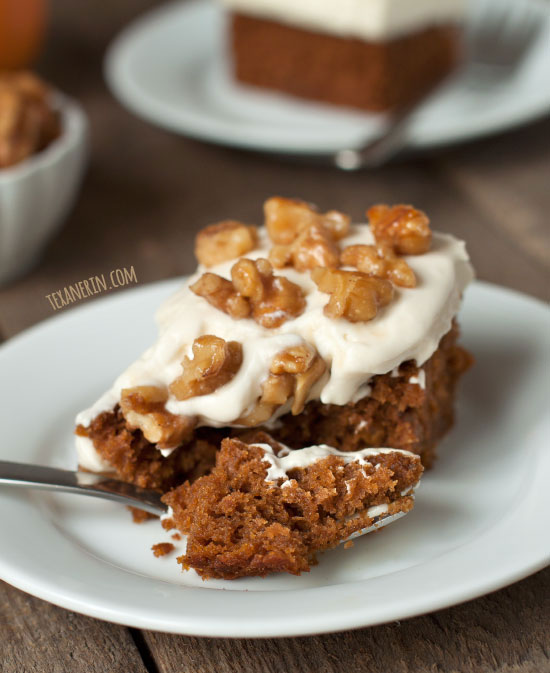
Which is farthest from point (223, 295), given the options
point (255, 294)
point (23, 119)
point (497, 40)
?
point (497, 40)

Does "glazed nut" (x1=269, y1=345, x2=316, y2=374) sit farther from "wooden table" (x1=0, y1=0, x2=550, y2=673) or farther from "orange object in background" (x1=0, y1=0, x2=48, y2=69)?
"orange object in background" (x1=0, y1=0, x2=48, y2=69)

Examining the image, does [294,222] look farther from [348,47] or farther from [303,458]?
[348,47]

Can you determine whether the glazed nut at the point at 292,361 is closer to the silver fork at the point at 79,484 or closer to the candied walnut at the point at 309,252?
the candied walnut at the point at 309,252

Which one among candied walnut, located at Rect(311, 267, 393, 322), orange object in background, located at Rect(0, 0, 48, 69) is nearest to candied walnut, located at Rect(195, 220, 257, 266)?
candied walnut, located at Rect(311, 267, 393, 322)

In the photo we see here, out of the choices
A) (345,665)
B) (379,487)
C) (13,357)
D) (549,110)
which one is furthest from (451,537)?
(549,110)

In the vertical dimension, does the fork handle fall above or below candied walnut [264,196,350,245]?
below

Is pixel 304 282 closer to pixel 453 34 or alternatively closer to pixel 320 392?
pixel 320 392
